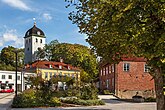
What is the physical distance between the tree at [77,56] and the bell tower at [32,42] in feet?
54.6

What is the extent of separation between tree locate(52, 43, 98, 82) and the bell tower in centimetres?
1663

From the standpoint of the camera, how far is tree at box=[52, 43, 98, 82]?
81.8 meters

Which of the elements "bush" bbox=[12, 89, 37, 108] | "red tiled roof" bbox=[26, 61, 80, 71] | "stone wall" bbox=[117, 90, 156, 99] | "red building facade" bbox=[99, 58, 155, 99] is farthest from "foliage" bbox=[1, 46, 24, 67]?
"bush" bbox=[12, 89, 37, 108]

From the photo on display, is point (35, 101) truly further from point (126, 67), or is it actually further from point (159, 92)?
point (126, 67)

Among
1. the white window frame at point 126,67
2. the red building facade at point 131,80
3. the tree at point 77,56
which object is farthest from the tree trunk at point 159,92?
the tree at point 77,56

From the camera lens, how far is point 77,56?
8575 centimetres

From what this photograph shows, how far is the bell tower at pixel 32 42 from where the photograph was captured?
374 ft

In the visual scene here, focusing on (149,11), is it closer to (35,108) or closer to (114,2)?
(114,2)

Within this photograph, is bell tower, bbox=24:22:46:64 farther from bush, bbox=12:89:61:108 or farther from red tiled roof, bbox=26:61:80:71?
bush, bbox=12:89:61:108

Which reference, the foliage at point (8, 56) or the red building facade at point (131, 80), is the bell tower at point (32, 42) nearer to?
the foliage at point (8, 56)

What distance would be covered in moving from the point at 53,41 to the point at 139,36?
313 feet

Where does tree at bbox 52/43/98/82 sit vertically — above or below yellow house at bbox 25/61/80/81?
above

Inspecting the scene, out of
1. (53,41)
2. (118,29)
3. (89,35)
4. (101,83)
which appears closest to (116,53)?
(89,35)

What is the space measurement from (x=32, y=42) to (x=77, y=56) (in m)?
33.8
